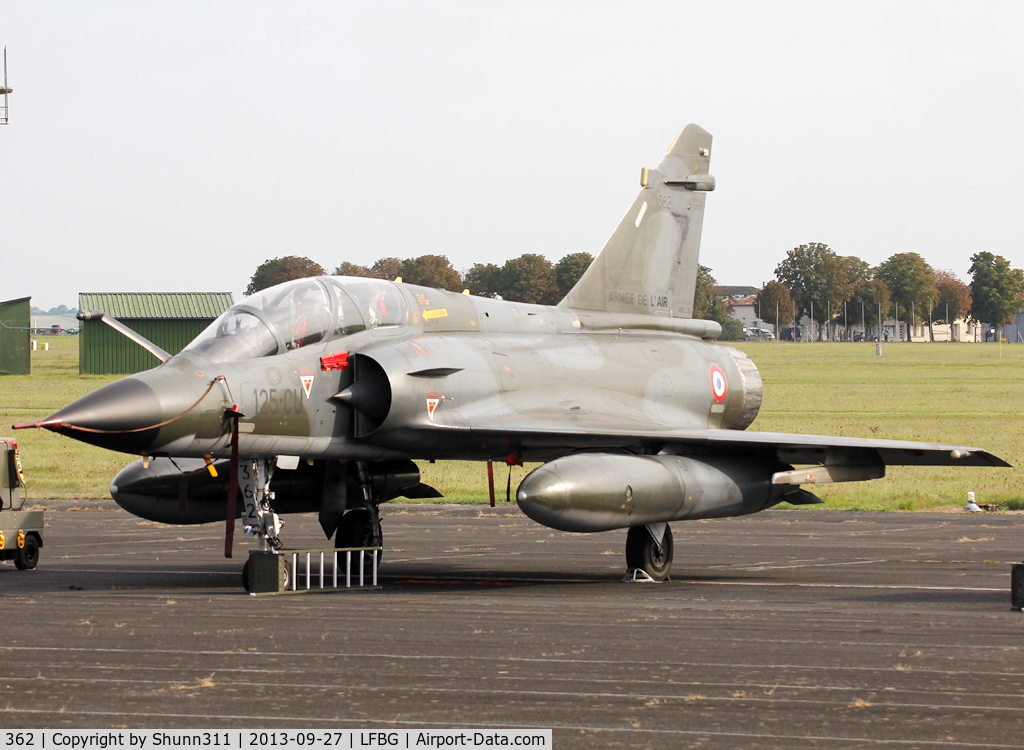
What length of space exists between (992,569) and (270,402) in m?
8.54

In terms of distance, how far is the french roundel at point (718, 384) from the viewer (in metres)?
16.6

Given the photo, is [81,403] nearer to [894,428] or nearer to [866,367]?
[894,428]

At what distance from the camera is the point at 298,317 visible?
13047 millimetres

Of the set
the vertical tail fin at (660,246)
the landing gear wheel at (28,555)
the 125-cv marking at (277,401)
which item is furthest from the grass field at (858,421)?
the 125-cv marking at (277,401)

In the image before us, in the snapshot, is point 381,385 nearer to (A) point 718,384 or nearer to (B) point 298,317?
(B) point 298,317

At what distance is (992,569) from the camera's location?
49.1 feet

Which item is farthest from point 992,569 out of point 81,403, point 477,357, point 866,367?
point 866,367

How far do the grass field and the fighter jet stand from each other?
9994mm

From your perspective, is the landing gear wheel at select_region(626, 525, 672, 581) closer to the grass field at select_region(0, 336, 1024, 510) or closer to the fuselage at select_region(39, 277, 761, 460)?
the fuselage at select_region(39, 277, 761, 460)

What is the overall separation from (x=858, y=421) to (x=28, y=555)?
117ft

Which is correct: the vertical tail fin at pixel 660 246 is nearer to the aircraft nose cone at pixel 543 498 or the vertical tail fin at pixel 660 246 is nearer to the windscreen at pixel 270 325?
the windscreen at pixel 270 325

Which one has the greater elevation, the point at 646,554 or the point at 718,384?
the point at 718,384

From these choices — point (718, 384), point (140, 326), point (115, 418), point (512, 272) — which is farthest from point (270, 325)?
point (512, 272)

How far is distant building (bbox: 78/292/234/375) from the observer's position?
71.4 meters
